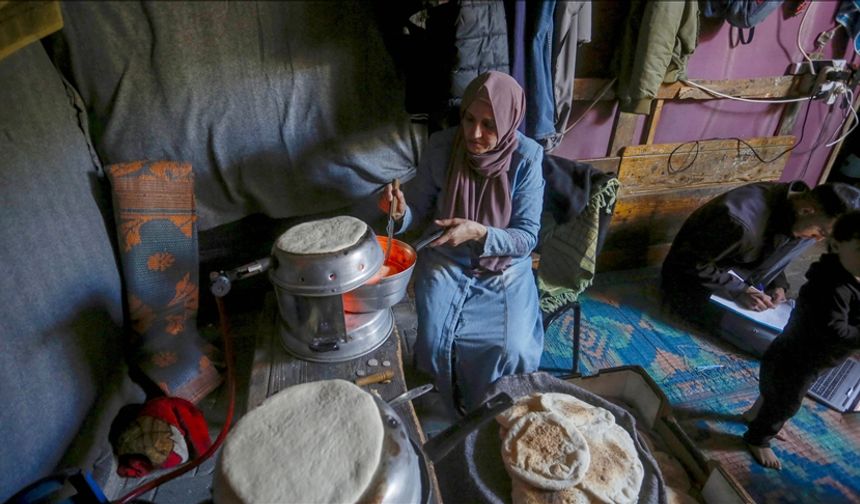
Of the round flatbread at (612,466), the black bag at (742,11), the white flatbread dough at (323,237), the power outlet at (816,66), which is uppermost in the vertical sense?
the black bag at (742,11)

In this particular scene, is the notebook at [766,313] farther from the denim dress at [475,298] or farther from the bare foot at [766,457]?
the denim dress at [475,298]

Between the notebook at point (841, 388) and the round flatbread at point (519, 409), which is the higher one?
the round flatbread at point (519, 409)

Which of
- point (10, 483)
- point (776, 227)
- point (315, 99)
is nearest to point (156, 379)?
point (10, 483)

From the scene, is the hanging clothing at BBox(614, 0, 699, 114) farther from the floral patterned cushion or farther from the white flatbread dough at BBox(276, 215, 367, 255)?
the floral patterned cushion

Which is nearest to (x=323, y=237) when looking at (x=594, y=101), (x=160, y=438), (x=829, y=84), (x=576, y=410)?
(x=576, y=410)

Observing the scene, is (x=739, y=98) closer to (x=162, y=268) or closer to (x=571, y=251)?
(x=571, y=251)

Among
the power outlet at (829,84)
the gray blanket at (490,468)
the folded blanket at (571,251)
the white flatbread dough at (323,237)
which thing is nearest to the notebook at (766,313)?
the folded blanket at (571,251)

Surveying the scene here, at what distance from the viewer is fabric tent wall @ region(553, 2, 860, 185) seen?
5.05 ft

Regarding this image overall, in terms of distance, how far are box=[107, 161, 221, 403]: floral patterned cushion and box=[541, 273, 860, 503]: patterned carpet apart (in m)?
1.76

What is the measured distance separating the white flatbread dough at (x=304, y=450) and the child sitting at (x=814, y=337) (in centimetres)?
183

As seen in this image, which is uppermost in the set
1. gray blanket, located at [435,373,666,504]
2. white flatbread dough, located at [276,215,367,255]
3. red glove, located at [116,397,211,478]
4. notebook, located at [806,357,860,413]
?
white flatbread dough, located at [276,215,367,255]

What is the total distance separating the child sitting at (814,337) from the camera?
1.53 meters

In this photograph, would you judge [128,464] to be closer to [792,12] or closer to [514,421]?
[514,421]

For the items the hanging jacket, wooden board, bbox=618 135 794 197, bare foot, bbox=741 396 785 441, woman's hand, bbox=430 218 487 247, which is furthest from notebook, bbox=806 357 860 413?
the hanging jacket
